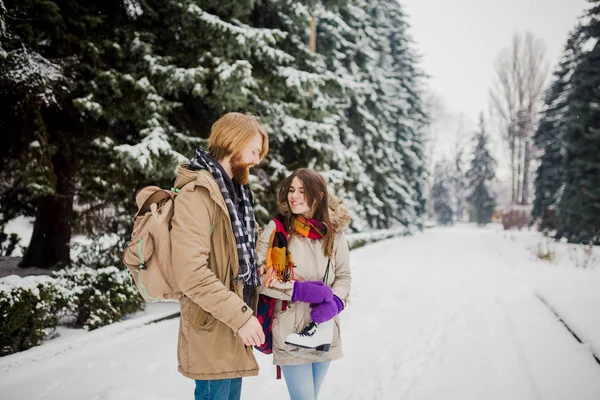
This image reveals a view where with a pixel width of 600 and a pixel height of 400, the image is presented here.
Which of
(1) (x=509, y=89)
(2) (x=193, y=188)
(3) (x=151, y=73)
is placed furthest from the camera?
(1) (x=509, y=89)

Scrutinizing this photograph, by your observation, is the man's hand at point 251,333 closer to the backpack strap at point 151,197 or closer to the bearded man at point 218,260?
the bearded man at point 218,260

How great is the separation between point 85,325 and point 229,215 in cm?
441

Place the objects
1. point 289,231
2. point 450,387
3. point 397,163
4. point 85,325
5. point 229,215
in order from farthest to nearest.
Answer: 1. point 397,163
2. point 85,325
3. point 450,387
4. point 289,231
5. point 229,215

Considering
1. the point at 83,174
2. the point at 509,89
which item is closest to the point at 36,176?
the point at 83,174

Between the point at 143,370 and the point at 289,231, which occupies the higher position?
the point at 289,231

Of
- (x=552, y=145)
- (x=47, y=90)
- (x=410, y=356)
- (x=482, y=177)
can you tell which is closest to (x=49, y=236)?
(x=47, y=90)

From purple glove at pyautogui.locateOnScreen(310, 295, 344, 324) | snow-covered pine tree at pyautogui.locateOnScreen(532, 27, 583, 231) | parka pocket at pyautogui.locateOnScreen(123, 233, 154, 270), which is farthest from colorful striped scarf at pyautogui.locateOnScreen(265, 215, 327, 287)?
snow-covered pine tree at pyautogui.locateOnScreen(532, 27, 583, 231)

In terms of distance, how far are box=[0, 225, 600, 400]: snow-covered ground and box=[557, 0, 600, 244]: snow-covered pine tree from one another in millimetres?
11102

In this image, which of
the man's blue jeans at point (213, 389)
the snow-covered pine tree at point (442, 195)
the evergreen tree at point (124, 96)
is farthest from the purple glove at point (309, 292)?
the snow-covered pine tree at point (442, 195)

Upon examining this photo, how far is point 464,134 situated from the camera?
168 feet

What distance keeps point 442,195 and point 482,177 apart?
6.46 m

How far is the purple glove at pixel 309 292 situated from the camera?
2.07 metres

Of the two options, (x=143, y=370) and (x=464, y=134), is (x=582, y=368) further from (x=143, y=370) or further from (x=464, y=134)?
(x=464, y=134)

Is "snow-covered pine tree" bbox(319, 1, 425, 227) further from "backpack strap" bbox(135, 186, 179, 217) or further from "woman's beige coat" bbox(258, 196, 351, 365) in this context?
"backpack strap" bbox(135, 186, 179, 217)
